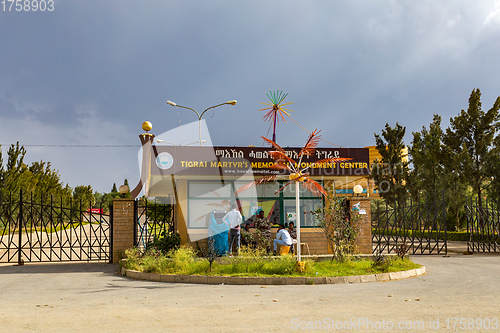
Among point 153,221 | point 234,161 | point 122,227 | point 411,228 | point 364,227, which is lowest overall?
point 411,228

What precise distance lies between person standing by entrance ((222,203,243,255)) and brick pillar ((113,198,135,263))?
3.75 m

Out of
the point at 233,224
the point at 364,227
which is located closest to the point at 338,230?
the point at 233,224

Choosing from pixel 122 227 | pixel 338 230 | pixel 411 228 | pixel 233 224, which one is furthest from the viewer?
pixel 411 228

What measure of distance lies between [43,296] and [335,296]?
242 inches

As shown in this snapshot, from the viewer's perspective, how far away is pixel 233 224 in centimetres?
1430

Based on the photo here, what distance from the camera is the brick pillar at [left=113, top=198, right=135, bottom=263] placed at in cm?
1548

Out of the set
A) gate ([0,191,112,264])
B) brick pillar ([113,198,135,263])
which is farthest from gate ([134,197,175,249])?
gate ([0,191,112,264])

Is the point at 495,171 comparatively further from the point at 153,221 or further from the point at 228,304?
the point at 228,304

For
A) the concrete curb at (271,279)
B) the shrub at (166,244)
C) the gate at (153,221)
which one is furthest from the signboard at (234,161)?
the concrete curb at (271,279)

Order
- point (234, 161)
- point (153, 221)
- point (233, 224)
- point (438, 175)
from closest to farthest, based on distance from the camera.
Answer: point (233, 224) < point (234, 161) < point (153, 221) < point (438, 175)

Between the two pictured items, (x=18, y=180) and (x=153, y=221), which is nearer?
(x=153, y=221)

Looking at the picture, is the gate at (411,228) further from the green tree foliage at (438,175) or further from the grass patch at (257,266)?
the green tree foliage at (438,175)

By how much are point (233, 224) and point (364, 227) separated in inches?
207

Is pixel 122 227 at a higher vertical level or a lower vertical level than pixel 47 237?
higher
